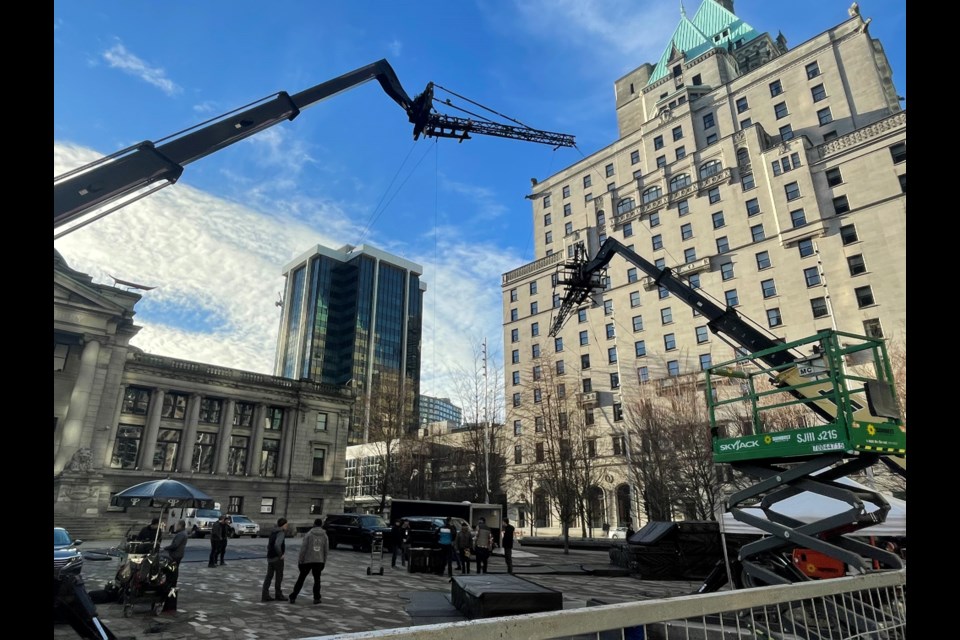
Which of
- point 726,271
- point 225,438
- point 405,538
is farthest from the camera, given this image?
point 225,438

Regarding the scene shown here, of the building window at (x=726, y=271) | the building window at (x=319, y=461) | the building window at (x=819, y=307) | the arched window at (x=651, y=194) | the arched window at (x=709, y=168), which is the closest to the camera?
the building window at (x=819, y=307)

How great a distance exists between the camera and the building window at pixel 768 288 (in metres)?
52.7

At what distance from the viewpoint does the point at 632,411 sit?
143 feet

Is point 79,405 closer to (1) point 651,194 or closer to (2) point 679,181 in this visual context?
(1) point 651,194

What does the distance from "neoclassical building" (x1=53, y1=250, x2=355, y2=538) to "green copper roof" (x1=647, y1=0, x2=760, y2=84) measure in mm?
67708

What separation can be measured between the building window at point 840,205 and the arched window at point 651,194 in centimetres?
1920

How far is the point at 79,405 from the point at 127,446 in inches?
353

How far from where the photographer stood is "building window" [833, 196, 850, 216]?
5069 cm

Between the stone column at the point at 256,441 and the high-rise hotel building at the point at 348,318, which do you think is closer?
the stone column at the point at 256,441

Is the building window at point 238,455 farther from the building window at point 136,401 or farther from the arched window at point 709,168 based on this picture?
the arched window at point 709,168

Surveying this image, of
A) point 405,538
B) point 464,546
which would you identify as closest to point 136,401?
point 405,538

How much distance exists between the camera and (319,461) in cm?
6262

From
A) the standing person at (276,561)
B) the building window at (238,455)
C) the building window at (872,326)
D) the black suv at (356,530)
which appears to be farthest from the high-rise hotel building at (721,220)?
the standing person at (276,561)
